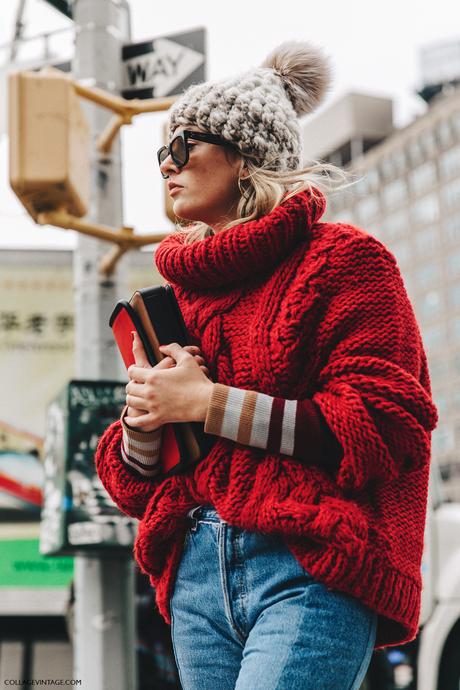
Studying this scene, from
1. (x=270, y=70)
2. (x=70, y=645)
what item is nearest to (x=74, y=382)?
(x=270, y=70)

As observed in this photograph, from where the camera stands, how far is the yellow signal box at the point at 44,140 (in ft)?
13.9

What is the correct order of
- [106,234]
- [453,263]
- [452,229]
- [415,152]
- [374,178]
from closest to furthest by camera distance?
[106,234]
[453,263]
[452,229]
[415,152]
[374,178]

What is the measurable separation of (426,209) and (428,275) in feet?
20.2

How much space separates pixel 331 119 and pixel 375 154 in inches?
263

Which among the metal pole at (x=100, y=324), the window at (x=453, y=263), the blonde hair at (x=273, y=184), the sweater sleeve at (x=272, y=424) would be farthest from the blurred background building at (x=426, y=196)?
the sweater sleeve at (x=272, y=424)

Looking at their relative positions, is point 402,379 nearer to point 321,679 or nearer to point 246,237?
point 246,237

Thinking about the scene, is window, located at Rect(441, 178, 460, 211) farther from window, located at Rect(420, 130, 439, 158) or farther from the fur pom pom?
the fur pom pom

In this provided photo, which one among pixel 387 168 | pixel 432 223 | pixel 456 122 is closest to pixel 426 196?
pixel 432 223

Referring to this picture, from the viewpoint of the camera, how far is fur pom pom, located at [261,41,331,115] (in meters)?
2.27

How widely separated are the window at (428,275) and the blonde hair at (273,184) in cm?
8277

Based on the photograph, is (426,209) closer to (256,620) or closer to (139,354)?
(139,354)

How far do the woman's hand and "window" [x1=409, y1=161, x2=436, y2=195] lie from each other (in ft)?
284

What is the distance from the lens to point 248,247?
6.23ft

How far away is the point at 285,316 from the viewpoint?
1.86 m
